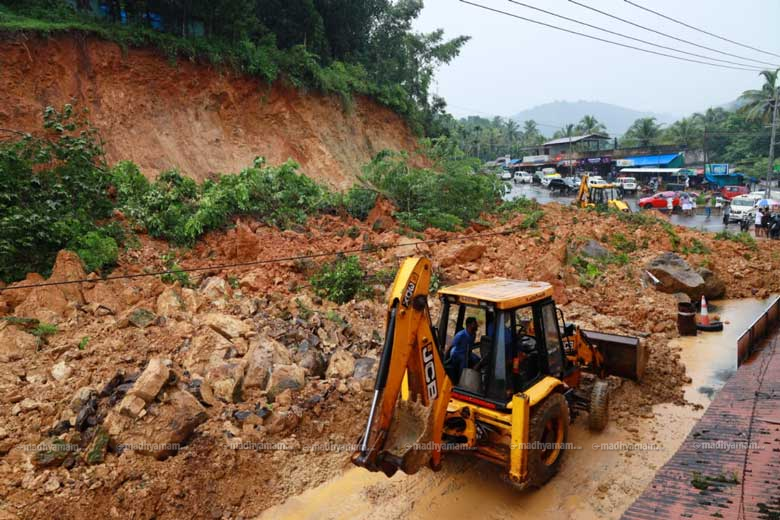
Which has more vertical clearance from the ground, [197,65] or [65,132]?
[197,65]

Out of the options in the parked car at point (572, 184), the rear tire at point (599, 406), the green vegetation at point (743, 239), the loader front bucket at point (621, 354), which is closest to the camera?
the rear tire at point (599, 406)

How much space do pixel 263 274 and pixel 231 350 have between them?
3.14 metres

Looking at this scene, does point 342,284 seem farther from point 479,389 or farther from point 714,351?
point 714,351

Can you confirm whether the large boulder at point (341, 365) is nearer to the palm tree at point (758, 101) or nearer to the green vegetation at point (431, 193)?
the green vegetation at point (431, 193)

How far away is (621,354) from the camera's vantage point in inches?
271

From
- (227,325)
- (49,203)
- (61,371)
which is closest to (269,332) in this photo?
(227,325)

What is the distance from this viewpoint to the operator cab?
472 centimetres

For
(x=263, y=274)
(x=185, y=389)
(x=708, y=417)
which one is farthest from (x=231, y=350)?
(x=708, y=417)

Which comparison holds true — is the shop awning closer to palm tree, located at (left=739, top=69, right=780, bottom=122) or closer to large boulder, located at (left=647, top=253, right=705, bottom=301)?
palm tree, located at (left=739, top=69, right=780, bottom=122)

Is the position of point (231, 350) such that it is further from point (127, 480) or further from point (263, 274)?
point (263, 274)

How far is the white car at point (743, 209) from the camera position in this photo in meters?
22.0

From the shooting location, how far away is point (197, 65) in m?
15.4

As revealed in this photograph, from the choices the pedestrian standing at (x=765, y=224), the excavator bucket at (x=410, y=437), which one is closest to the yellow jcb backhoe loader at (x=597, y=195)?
the pedestrian standing at (x=765, y=224)

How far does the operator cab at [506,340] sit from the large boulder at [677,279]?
8.28 meters
